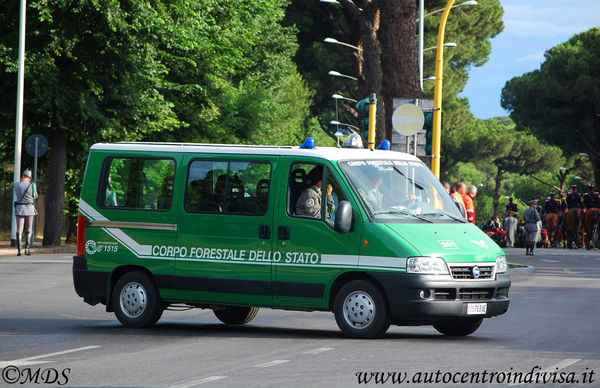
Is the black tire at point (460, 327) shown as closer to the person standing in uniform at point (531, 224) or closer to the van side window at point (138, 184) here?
the van side window at point (138, 184)

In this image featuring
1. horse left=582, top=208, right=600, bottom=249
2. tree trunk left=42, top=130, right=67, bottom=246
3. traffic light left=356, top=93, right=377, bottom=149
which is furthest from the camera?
horse left=582, top=208, right=600, bottom=249

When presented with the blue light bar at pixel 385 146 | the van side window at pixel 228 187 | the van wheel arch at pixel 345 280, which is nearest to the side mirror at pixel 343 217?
the van wheel arch at pixel 345 280

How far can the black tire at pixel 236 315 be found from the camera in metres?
14.1

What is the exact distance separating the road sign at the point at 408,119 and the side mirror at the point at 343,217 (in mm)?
8309

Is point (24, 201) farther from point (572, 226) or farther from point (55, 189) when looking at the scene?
point (572, 226)

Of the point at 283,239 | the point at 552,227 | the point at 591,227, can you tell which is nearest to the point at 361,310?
A: the point at 283,239

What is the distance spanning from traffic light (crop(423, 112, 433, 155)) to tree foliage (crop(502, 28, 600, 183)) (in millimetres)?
47260

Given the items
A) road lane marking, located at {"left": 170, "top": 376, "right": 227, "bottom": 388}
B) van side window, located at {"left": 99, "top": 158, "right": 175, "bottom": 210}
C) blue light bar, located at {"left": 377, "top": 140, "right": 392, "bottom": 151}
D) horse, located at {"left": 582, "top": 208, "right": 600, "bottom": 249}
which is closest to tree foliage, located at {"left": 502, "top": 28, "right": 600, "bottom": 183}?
horse, located at {"left": 582, "top": 208, "right": 600, "bottom": 249}

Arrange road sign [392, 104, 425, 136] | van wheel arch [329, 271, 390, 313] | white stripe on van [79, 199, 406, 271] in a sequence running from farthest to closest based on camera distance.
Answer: road sign [392, 104, 425, 136], van wheel arch [329, 271, 390, 313], white stripe on van [79, 199, 406, 271]

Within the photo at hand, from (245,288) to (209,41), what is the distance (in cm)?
2435

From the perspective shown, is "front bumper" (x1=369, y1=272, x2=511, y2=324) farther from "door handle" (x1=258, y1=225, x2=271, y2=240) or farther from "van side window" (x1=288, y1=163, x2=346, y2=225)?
"door handle" (x1=258, y1=225, x2=271, y2=240)

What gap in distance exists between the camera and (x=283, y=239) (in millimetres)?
12539

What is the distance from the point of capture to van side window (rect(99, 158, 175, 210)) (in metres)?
13.3

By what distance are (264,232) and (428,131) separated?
976cm
